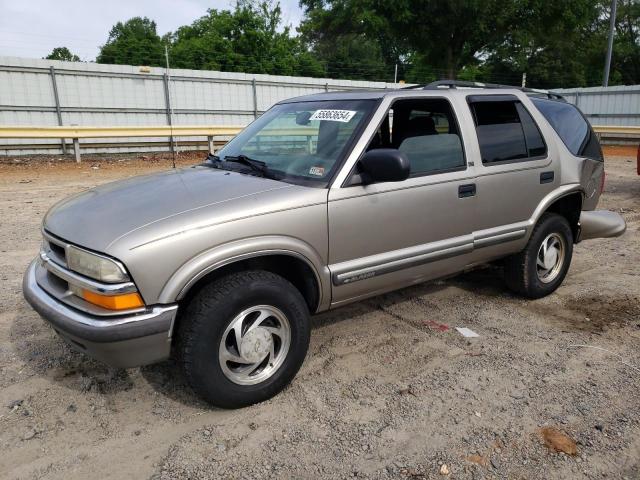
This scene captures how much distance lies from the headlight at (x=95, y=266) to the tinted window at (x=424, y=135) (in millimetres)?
1872

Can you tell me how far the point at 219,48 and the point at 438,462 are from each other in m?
43.4

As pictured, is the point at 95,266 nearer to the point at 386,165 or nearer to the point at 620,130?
the point at 386,165

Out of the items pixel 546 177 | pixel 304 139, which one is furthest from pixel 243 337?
pixel 546 177

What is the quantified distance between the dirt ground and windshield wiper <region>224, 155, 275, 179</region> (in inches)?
51.5

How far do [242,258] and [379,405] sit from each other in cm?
118

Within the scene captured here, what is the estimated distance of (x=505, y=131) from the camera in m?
4.29

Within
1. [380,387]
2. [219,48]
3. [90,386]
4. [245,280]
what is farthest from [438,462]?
[219,48]

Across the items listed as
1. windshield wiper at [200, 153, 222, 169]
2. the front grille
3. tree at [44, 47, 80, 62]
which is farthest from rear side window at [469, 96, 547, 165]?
tree at [44, 47, 80, 62]

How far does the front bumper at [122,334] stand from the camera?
2561mm

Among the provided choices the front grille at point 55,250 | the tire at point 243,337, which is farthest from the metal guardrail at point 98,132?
the tire at point 243,337

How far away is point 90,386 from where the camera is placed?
321 cm

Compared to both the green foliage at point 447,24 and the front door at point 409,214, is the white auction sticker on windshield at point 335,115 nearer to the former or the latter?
the front door at point 409,214

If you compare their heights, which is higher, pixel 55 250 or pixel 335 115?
pixel 335 115

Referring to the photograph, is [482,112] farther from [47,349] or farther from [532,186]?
[47,349]
